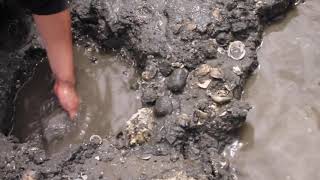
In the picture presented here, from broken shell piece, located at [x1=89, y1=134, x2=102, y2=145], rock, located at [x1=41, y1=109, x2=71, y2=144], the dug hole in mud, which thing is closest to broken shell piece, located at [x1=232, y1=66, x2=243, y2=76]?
the dug hole in mud

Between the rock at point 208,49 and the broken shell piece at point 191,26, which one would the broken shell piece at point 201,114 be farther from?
the broken shell piece at point 191,26

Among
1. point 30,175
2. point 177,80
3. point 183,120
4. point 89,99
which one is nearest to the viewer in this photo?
point 30,175

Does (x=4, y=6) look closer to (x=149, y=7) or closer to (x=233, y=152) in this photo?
(x=149, y=7)

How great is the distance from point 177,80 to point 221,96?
0.73ft

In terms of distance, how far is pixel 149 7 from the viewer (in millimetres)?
2625

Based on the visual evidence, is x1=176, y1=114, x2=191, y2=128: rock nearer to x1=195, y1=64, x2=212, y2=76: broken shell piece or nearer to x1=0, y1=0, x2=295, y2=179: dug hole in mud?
x1=0, y1=0, x2=295, y2=179: dug hole in mud

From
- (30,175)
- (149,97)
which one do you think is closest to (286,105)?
(149,97)

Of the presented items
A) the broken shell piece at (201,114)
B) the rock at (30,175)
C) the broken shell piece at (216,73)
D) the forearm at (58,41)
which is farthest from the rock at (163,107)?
the rock at (30,175)

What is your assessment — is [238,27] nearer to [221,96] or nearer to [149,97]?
[221,96]

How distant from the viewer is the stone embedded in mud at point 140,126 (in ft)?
7.39

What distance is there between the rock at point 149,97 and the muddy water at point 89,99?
8 cm

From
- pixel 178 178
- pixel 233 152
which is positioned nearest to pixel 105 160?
pixel 178 178

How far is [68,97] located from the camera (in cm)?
246

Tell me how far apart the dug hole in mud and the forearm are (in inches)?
6.9
